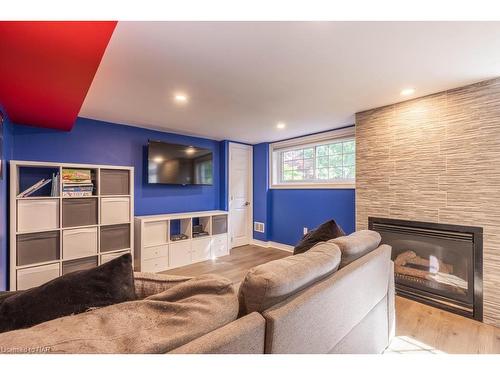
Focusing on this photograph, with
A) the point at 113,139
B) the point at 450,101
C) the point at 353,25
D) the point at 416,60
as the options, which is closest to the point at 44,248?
the point at 113,139

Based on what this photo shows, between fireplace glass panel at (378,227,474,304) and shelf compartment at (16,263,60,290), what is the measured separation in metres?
3.67

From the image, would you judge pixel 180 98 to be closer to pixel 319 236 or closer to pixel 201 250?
pixel 319 236

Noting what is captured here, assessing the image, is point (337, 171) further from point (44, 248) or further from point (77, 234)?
point (44, 248)

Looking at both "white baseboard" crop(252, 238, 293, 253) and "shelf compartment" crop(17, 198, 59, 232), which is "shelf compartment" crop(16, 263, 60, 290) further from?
"white baseboard" crop(252, 238, 293, 253)

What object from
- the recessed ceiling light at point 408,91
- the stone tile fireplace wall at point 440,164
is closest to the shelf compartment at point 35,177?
the stone tile fireplace wall at point 440,164

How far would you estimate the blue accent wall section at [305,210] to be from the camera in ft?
11.1

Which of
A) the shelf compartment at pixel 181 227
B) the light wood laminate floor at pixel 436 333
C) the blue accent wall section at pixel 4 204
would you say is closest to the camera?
the light wood laminate floor at pixel 436 333

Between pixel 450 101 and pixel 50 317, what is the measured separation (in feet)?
10.3

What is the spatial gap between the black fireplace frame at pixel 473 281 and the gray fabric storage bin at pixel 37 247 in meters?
3.71

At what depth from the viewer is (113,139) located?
10.6ft

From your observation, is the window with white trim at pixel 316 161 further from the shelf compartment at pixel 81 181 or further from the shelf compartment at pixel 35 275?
the shelf compartment at pixel 35 275

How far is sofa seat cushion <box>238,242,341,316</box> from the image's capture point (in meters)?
0.83

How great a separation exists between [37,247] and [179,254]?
1.60m
